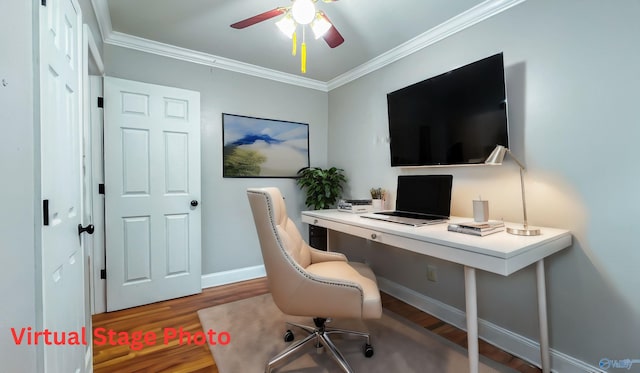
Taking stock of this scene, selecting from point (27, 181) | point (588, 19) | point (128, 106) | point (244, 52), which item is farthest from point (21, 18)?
point (588, 19)

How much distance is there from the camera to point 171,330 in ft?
6.63

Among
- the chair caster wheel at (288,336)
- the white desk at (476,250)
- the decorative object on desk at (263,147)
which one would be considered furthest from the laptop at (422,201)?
the decorative object on desk at (263,147)

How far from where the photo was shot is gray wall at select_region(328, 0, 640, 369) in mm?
1354

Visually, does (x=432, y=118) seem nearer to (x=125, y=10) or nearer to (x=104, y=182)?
(x=125, y=10)

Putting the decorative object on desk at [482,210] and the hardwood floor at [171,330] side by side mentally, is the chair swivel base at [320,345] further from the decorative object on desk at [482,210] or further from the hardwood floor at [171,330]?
the decorative object on desk at [482,210]

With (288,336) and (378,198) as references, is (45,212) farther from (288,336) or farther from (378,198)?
(378,198)

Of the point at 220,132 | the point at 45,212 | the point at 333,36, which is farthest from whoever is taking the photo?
the point at 220,132

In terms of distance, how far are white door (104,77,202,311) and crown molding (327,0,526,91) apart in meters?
1.73

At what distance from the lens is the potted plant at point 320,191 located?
3137 millimetres

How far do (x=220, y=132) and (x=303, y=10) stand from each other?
1.78 meters

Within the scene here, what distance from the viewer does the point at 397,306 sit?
241 centimetres

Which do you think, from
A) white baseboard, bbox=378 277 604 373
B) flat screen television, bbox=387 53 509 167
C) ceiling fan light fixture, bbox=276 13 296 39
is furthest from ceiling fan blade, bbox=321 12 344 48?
white baseboard, bbox=378 277 604 373

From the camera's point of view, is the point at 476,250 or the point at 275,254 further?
the point at 275,254

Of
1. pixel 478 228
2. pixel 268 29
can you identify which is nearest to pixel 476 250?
pixel 478 228
